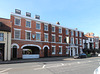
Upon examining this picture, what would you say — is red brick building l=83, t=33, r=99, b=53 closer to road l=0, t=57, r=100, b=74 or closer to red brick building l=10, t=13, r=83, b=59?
red brick building l=10, t=13, r=83, b=59

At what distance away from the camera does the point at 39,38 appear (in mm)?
25719

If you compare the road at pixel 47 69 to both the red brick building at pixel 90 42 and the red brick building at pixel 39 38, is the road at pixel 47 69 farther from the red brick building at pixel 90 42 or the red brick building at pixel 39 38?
the red brick building at pixel 90 42

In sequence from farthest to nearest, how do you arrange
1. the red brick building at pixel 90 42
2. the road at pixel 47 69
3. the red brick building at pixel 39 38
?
the red brick building at pixel 90 42 → the red brick building at pixel 39 38 → the road at pixel 47 69

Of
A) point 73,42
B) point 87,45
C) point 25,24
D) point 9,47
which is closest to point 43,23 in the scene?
point 25,24

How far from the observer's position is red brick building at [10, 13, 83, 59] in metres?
22.1

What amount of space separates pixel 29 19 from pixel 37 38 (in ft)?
17.3

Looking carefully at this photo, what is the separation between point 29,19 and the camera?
80.6ft

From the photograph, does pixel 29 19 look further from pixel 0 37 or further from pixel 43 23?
pixel 0 37

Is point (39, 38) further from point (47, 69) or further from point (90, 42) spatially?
point (90, 42)

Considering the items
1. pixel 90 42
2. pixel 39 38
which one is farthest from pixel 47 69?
pixel 90 42

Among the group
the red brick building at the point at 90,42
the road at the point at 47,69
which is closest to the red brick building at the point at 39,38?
the red brick building at the point at 90,42

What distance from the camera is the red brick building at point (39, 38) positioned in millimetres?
22078

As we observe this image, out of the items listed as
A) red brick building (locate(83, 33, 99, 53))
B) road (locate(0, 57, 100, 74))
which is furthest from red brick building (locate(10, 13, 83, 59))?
road (locate(0, 57, 100, 74))

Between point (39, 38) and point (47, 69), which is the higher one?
point (39, 38)
